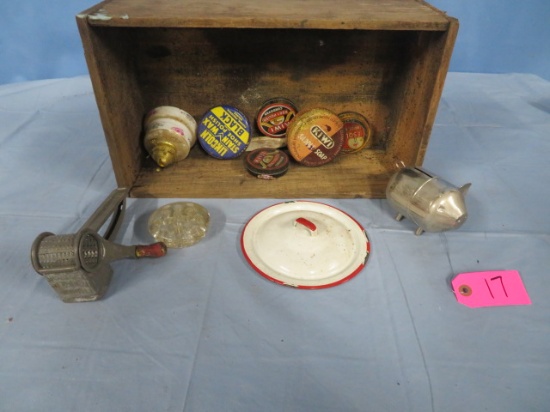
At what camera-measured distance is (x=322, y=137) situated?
1116 mm

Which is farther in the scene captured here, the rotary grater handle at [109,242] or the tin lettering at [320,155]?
the tin lettering at [320,155]

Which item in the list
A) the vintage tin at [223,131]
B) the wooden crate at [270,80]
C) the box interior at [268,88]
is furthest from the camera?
the vintage tin at [223,131]

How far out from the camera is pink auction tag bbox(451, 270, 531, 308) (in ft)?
2.59

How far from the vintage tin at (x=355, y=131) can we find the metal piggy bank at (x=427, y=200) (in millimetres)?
322

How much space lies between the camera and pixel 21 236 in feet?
3.05

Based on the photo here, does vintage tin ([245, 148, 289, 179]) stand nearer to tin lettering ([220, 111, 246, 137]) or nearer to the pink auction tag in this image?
tin lettering ([220, 111, 246, 137])

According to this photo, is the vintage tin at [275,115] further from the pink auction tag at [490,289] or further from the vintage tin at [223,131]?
the pink auction tag at [490,289]

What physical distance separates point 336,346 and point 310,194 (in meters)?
0.45

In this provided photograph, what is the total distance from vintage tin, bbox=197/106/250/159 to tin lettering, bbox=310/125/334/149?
7.9 inches

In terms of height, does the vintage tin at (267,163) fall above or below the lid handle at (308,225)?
below

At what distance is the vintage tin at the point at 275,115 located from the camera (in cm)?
119

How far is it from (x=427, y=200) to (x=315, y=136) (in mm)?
383

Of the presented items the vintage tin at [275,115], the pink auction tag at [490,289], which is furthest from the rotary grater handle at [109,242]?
the pink auction tag at [490,289]

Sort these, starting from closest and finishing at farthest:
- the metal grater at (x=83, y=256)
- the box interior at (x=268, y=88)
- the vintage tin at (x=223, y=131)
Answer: the metal grater at (x=83, y=256) → the box interior at (x=268, y=88) → the vintage tin at (x=223, y=131)
